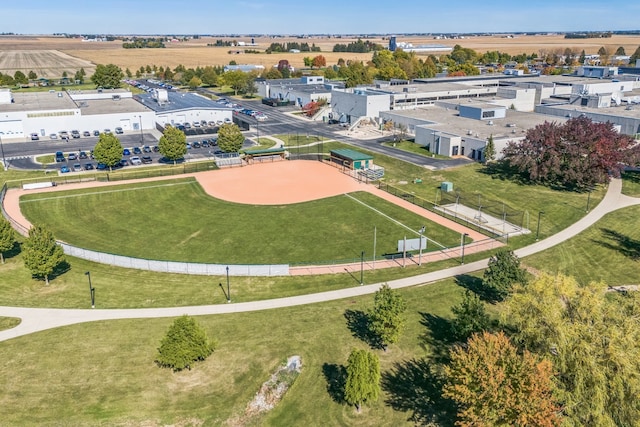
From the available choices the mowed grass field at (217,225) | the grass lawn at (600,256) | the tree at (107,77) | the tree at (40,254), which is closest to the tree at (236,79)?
the tree at (107,77)

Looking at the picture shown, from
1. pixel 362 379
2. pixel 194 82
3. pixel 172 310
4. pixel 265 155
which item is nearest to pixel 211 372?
pixel 172 310

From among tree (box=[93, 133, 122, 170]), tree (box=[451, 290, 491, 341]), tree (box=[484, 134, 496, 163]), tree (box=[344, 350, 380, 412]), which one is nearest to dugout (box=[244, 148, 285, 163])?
tree (box=[93, 133, 122, 170])

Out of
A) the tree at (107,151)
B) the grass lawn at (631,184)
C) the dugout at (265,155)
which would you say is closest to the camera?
the grass lawn at (631,184)

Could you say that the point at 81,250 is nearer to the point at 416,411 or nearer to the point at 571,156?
the point at 416,411

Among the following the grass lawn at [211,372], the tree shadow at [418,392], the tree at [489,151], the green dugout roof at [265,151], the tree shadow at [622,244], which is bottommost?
the tree shadow at [418,392]

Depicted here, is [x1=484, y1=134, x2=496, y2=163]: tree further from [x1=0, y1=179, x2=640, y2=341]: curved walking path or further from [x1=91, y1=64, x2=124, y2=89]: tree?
[x1=91, y1=64, x2=124, y2=89]: tree

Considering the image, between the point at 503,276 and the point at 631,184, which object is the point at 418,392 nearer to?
the point at 503,276

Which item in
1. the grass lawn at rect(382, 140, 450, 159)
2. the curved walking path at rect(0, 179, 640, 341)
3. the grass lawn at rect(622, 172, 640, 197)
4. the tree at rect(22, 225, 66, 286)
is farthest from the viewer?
the grass lawn at rect(382, 140, 450, 159)

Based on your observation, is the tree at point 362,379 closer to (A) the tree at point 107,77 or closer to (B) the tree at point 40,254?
(B) the tree at point 40,254
